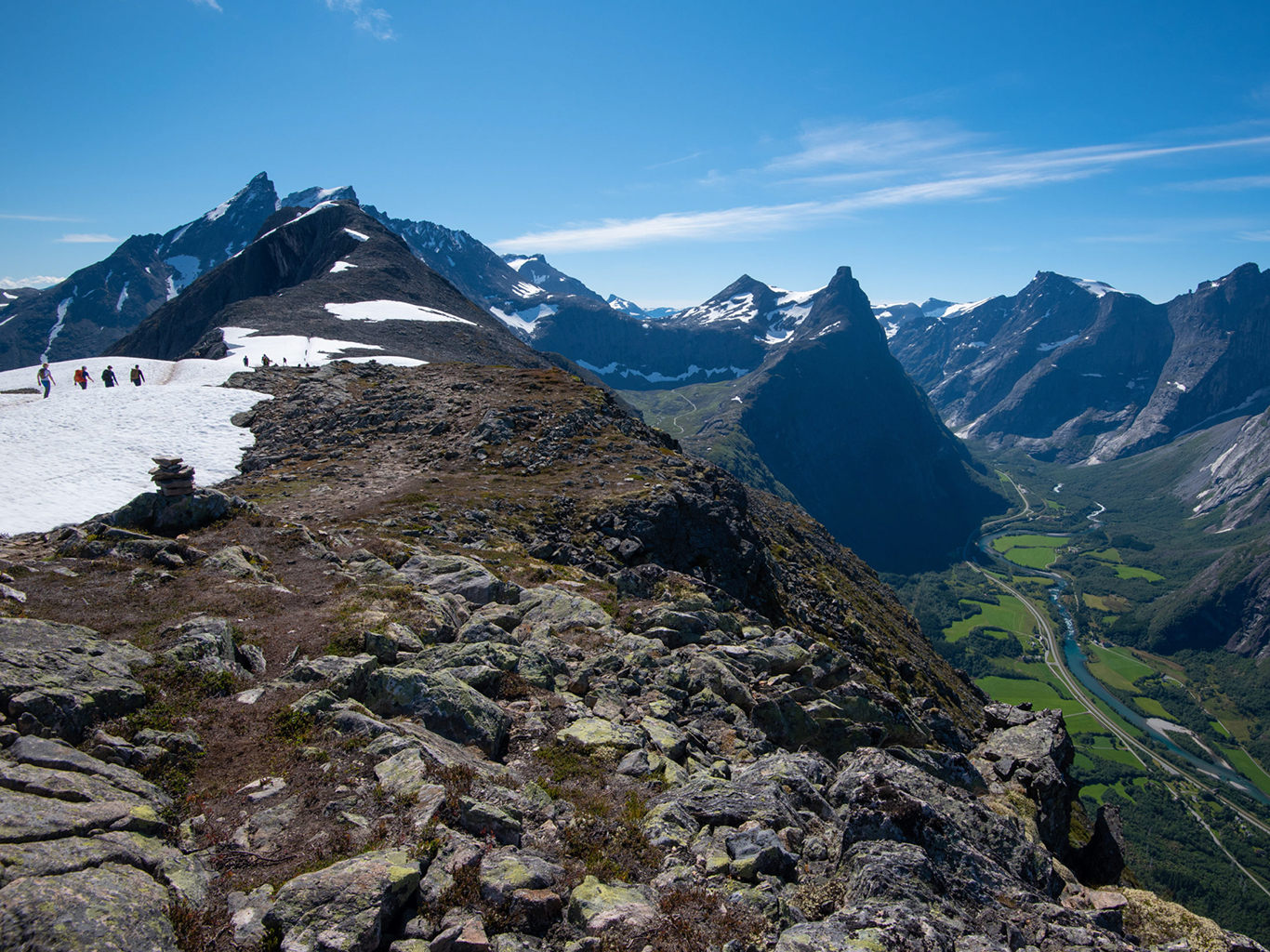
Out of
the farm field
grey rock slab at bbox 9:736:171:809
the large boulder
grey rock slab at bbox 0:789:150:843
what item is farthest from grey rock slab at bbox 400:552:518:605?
the farm field

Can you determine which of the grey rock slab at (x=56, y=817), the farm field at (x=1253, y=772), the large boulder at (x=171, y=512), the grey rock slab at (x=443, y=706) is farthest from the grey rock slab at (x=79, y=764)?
the farm field at (x=1253, y=772)

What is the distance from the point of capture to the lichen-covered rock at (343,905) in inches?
291

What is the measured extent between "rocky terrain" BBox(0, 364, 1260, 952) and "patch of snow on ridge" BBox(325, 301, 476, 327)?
81.9 meters

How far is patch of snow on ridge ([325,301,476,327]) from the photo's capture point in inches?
3907

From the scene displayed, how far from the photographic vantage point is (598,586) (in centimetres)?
2750

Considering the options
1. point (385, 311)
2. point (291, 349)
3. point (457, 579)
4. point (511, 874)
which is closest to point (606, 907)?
point (511, 874)

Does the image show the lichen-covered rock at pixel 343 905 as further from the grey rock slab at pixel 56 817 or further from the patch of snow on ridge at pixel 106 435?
the patch of snow on ridge at pixel 106 435

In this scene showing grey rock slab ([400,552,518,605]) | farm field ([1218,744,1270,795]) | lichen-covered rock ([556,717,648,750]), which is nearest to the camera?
lichen-covered rock ([556,717,648,750])

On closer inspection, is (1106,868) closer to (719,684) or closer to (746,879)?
(719,684)

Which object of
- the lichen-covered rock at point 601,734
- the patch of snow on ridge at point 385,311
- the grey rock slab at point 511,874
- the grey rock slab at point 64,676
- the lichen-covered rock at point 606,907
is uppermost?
the patch of snow on ridge at point 385,311

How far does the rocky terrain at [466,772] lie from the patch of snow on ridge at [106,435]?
776cm

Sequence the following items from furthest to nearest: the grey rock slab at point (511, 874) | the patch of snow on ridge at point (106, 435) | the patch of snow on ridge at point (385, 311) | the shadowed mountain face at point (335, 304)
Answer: the patch of snow on ridge at point (385, 311) < the shadowed mountain face at point (335, 304) < the patch of snow on ridge at point (106, 435) < the grey rock slab at point (511, 874)

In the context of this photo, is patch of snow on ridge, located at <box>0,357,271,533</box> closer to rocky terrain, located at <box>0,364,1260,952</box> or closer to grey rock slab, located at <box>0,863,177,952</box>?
rocky terrain, located at <box>0,364,1260,952</box>

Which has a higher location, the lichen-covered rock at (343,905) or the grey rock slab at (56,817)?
the grey rock slab at (56,817)
